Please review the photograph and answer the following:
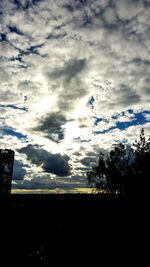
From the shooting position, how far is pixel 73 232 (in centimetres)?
1494

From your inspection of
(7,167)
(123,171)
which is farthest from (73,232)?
(123,171)

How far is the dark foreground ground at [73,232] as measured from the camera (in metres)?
13.1

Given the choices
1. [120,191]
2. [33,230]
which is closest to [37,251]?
[33,230]

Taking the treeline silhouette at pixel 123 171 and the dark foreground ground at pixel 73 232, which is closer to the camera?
the dark foreground ground at pixel 73 232

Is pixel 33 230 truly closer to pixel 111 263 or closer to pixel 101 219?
pixel 101 219

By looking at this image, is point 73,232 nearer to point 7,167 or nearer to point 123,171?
point 7,167

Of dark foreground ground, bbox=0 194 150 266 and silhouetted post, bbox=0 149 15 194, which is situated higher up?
silhouetted post, bbox=0 149 15 194

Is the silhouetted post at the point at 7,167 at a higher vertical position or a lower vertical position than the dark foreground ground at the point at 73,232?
higher

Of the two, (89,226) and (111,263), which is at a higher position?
(89,226)

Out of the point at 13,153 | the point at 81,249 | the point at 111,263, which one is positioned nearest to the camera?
the point at 111,263

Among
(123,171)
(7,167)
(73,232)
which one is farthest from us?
(123,171)

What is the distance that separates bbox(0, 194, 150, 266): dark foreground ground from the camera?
13.1 meters

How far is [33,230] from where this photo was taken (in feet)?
51.2

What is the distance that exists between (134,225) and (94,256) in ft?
11.3
